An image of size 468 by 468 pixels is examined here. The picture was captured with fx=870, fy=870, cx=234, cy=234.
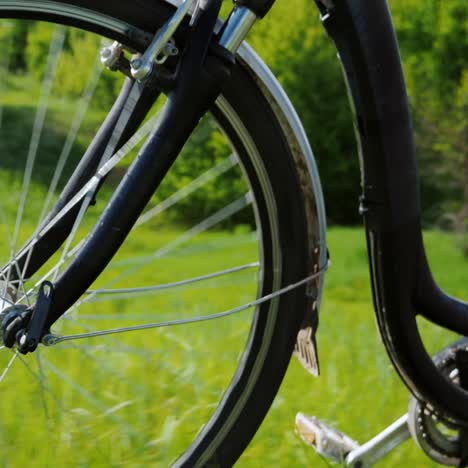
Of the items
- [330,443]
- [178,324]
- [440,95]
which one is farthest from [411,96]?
[330,443]

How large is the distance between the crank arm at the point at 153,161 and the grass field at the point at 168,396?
277 mm

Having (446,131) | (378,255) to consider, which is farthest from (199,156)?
(378,255)

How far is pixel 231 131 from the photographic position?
1.72 m

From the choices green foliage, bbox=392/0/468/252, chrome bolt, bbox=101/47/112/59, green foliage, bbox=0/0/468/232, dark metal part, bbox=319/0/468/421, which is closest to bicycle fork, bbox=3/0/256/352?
chrome bolt, bbox=101/47/112/59

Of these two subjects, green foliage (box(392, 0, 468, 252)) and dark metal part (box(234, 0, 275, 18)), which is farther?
green foliage (box(392, 0, 468, 252))

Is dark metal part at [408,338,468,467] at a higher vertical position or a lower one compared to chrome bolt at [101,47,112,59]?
lower

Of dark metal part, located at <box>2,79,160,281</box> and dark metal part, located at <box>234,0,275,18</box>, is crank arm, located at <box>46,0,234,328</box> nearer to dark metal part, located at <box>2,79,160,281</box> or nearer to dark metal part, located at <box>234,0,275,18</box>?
dark metal part, located at <box>234,0,275,18</box>

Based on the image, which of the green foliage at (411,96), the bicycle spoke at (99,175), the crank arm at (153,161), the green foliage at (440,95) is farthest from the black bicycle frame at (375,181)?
the green foliage at (440,95)

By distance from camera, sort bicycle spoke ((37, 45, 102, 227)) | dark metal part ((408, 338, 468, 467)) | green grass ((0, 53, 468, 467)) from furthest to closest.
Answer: green grass ((0, 53, 468, 467)) → dark metal part ((408, 338, 468, 467)) → bicycle spoke ((37, 45, 102, 227))

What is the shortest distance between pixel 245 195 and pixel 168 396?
111 centimetres

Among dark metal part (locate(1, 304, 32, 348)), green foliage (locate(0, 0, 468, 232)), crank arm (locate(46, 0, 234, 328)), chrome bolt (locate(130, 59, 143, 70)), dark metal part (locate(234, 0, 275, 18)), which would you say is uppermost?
green foliage (locate(0, 0, 468, 232))

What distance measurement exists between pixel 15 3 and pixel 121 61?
26 cm

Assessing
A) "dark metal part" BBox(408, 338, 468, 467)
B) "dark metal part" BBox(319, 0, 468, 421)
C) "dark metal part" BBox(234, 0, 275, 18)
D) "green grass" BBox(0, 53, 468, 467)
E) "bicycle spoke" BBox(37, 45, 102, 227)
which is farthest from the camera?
"green grass" BBox(0, 53, 468, 467)

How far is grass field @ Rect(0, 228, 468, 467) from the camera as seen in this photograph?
2.29 m
